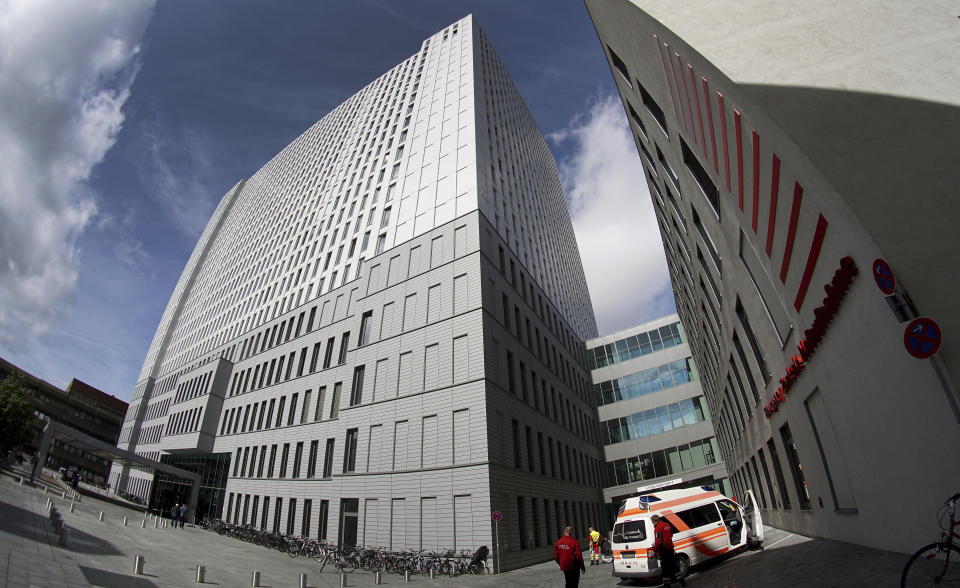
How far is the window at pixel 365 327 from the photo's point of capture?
31.0m

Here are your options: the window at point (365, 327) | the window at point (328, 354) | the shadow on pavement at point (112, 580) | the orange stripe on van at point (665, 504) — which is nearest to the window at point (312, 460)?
the window at point (328, 354)

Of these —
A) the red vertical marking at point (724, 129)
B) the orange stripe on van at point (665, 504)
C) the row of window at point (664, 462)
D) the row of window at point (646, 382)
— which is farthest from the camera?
the row of window at point (646, 382)

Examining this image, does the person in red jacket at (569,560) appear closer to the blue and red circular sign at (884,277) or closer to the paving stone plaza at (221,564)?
the paving stone plaza at (221,564)

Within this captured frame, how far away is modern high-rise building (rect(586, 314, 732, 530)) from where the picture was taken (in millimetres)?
40000

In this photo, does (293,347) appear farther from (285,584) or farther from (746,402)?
(746,402)

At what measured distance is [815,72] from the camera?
7566 millimetres

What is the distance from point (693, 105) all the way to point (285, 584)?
21393 mm

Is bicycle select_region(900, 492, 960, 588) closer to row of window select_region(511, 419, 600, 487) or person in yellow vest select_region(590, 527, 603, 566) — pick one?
person in yellow vest select_region(590, 527, 603, 566)

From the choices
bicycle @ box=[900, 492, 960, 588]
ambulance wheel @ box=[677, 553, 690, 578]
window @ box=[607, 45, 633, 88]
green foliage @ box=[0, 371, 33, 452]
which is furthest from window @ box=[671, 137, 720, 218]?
green foliage @ box=[0, 371, 33, 452]

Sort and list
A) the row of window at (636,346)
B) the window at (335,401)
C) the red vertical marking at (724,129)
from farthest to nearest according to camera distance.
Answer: the row of window at (636,346), the window at (335,401), the red vertical marking at (724,129)

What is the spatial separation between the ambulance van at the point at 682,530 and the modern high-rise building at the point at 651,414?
88.9 ft

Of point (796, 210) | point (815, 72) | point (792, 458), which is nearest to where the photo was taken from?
point (815, 72)

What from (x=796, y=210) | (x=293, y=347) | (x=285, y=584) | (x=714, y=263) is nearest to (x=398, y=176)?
(x=293, y=347)

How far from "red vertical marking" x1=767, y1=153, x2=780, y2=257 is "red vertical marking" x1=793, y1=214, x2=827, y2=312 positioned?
4.14 feet
